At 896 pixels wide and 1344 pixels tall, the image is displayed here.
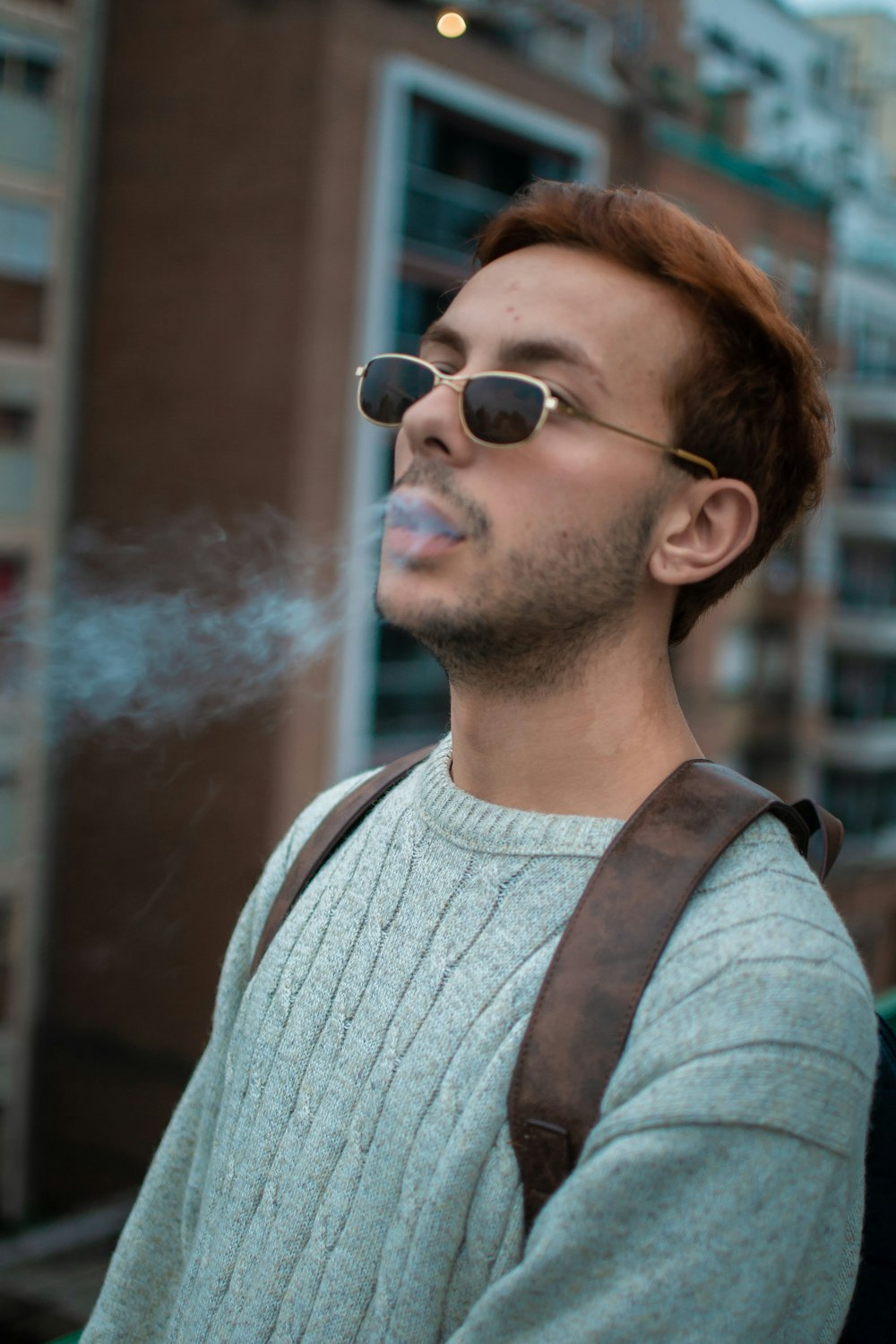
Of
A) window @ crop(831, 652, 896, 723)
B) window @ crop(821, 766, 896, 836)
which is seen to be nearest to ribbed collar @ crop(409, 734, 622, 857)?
window @ crop(821, 766, 896, 836)

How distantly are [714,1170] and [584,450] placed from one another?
807 millimetres

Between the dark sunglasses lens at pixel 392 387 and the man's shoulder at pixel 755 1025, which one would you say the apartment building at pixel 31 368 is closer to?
the dark sunglasses lens at pixel 392 387

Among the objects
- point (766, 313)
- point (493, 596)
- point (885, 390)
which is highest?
point (885, 390)

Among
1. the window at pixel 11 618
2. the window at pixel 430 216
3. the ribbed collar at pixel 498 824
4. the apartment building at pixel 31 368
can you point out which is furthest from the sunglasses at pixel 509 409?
the apartment building at pixel 31 368

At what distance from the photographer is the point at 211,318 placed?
45.9ft

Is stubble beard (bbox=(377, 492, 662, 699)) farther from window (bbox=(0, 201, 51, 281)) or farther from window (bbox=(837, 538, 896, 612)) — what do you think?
window (bbox=(837, 538, 896, 612))

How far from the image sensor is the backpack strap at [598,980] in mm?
1184

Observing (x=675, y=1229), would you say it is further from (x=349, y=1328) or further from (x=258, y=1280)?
(x=258, y=1280)

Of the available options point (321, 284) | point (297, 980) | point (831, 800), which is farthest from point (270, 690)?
point (831, 800)

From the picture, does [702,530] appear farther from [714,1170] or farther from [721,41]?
[721,41]

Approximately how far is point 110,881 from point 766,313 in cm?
1505

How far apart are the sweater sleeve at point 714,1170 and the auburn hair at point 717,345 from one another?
2.14 ft

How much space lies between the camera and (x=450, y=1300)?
4.16 ft

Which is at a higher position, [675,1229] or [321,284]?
[321,284]
